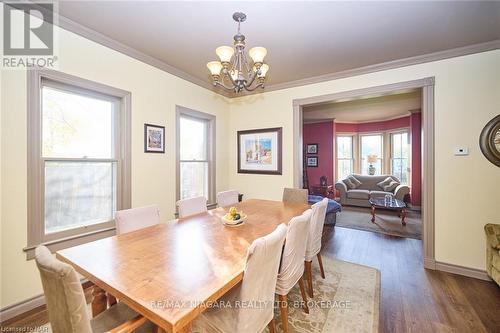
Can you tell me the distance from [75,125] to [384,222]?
5.48 meters

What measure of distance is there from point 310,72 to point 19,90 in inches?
129

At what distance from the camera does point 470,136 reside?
8.23 ft

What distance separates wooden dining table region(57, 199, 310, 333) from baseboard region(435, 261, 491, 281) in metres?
2.37

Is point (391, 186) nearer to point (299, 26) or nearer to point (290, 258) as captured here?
point (299, 26)

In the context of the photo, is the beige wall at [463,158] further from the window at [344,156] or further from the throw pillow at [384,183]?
the window at [344,156]

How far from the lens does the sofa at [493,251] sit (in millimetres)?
2137

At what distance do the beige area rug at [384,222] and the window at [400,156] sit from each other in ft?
4.59

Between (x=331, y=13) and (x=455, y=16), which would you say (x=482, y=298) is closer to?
(x=455, y=16)

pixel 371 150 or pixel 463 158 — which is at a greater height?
pixel 371 150

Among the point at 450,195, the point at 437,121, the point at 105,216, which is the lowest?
the point at 105,216

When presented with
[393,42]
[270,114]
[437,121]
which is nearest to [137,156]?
[270,114]

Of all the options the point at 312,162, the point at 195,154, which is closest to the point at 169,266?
the point at 195,154

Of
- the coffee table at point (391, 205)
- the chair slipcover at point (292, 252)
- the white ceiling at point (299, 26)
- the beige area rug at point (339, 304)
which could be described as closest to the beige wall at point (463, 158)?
the white ceiling at point (299, 26)

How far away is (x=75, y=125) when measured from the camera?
2225 mm
